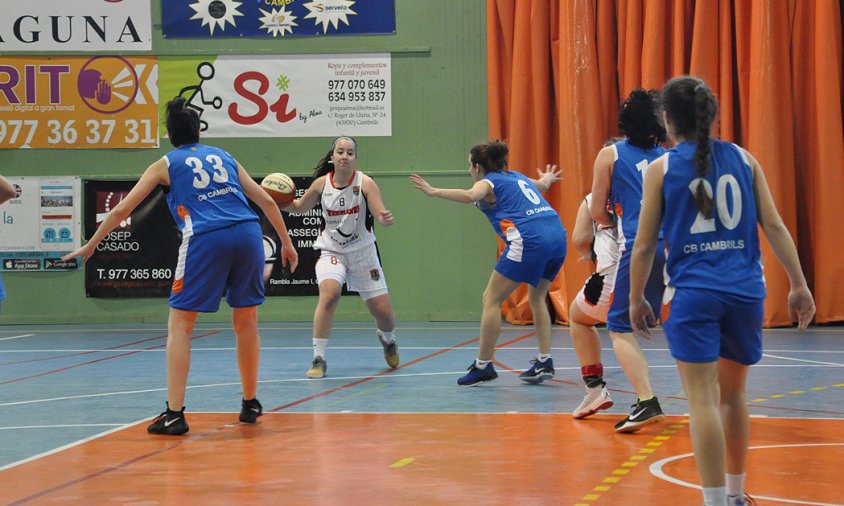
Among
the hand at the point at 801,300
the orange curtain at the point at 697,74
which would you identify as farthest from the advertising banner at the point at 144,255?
the hand at the point at 801,300

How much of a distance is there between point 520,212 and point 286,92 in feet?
Answer: 22.6

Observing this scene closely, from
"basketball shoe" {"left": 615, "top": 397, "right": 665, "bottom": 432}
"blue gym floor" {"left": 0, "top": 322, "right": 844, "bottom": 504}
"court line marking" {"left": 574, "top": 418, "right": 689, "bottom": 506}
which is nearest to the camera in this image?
"court line marking" {"left": 574, "top": 418, "right": 689, "bottom": 506}

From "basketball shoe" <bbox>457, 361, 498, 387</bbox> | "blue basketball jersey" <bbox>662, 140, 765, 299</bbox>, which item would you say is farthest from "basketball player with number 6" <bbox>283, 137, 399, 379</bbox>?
"blue basketball jersey" <bbox>662, 140, 765, 299</bbox>

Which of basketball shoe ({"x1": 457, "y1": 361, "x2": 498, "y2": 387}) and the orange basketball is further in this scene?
the orange basketball

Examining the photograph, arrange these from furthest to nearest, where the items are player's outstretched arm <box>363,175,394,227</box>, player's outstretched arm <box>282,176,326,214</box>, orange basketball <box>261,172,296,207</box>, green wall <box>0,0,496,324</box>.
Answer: green wall <box>0,0,496,324</box> < player's outstretched arm <box>282,176,326,214</box> < orange basketball <box>261,172,296,207</box> < player's outstretched arm <box>363,175,394,227</box>

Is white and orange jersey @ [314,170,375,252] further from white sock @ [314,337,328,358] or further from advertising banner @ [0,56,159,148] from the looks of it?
advertising banner @ [0,56,159,148]

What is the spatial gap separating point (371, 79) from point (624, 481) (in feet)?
32.8

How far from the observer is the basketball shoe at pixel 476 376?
7918 millimetres

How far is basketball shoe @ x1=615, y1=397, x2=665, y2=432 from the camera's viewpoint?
586 cm

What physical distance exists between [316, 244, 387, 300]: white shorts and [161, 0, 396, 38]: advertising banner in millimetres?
5942

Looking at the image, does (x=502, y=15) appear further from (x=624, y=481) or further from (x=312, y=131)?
(x=624, y=481)

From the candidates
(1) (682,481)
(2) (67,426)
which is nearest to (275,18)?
(2) (67,426)

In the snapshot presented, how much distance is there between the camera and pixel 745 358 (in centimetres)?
378

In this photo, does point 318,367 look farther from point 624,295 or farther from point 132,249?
point 132,249
